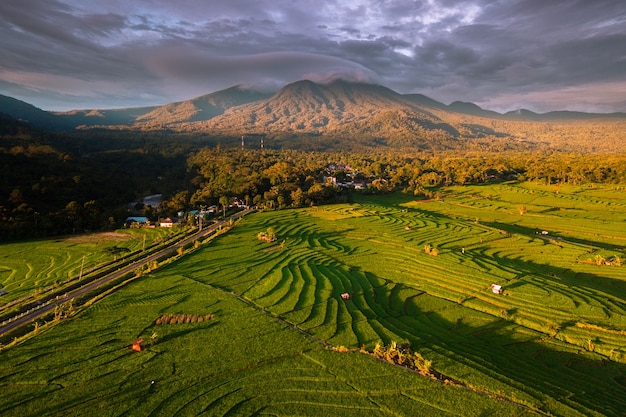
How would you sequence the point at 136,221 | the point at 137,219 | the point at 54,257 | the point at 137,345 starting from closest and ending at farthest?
the point at 137,345
the point at 54,257
the point at 136,221
the point at 137,219

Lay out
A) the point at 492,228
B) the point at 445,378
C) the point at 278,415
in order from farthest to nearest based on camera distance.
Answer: the point at 492,228
the point at 445,378
the point at 278,415

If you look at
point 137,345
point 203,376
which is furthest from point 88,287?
point 203,376

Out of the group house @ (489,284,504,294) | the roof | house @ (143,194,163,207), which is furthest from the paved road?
house @ (143,194,163,207)

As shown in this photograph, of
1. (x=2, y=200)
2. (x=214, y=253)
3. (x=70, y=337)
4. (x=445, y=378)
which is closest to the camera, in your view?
(x=445, y=378)

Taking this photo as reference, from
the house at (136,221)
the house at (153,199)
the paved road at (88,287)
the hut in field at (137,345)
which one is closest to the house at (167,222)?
the house at (136,221)

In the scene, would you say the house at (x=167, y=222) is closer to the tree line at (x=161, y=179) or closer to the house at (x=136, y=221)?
the house at (x=136, y=221)

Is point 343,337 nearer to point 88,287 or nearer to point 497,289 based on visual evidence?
point 497,289

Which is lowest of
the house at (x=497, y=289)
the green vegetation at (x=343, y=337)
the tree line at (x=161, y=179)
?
the green vegetation at (x=343, y=337)

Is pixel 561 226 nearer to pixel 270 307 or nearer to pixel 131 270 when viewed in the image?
pixel 270 307

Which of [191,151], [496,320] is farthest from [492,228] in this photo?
[191,151]
